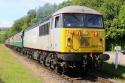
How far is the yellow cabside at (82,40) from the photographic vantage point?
59.8ft

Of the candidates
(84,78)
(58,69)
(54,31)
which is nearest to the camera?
(84,78)

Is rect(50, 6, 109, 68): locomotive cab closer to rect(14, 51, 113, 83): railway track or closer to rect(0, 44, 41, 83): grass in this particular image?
rect(14, 51, 113, 83): railway track

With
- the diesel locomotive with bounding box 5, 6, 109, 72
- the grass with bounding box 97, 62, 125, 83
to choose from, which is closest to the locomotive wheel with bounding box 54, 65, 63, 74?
the diesel locomotive with bounding box 5, 6, 109, 72

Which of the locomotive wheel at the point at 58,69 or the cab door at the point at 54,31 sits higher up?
the cab door at the point at 54,31

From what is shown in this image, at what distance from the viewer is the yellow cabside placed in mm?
18234

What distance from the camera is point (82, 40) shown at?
60.4 feet

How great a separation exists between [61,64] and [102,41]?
2293mm

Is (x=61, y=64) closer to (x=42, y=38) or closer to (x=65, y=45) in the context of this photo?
(x=65, y=45)

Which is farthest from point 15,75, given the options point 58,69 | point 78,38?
point 78,38

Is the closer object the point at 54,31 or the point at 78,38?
the point at 78,38

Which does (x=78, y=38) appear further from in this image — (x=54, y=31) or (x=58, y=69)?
(x=58, y=69)

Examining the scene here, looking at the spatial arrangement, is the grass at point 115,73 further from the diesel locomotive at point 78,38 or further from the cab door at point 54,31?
the cab door at point 54,31

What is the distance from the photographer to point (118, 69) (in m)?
21.6

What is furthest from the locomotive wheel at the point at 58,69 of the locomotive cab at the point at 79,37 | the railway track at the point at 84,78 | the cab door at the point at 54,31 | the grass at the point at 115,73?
the grass at the point at 115,73
